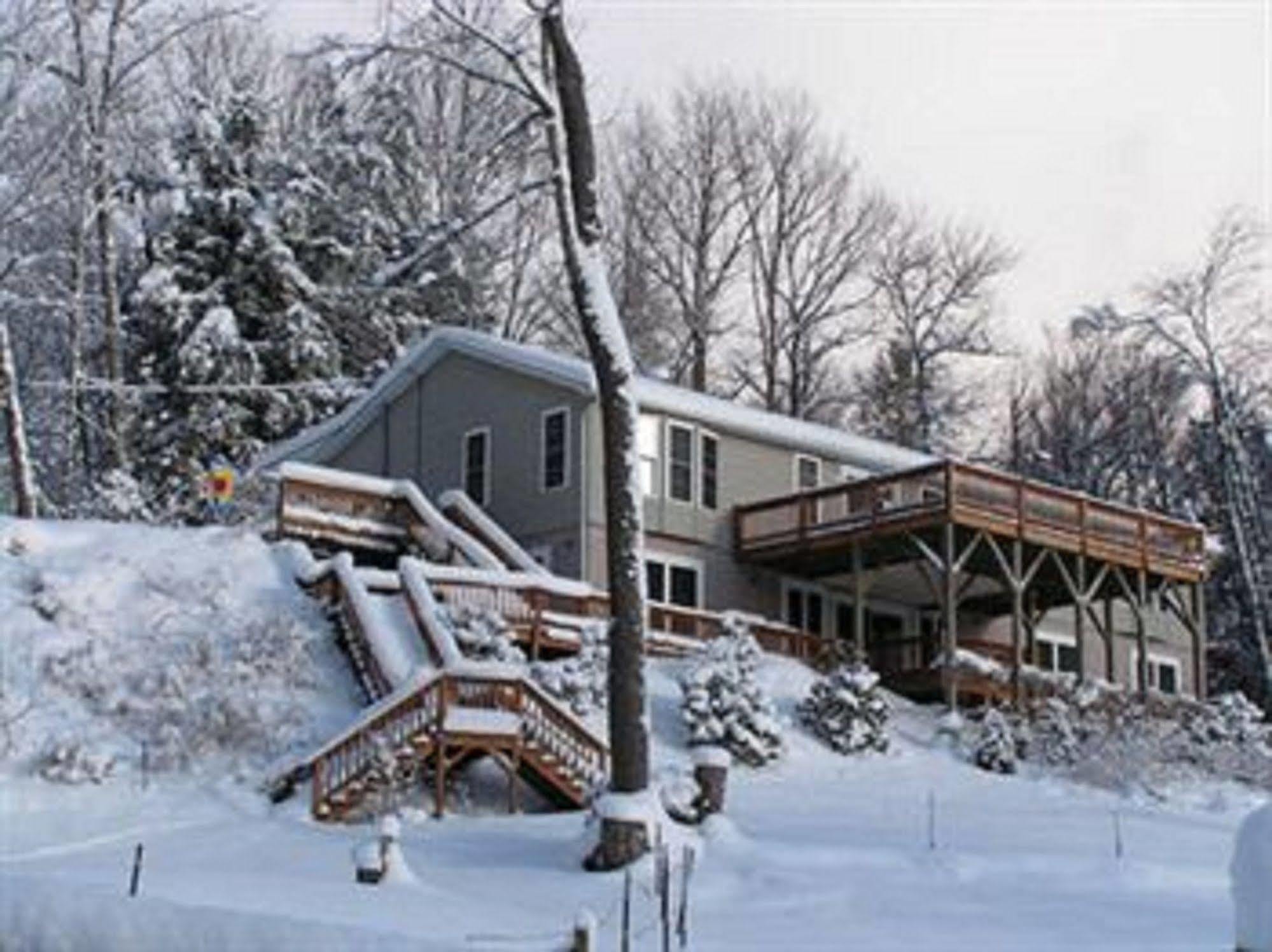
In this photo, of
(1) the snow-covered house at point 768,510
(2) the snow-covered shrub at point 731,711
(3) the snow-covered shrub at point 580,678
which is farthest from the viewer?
(1) the snow-covered house at point 768,510

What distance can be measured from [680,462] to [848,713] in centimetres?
807

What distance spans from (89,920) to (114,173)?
1165 inches

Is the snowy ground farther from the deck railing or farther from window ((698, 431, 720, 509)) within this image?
window ((698, 431, 720, 509))

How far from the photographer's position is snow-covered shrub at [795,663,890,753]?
25.3 m

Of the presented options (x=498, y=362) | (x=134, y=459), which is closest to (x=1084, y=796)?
(x=498, y=362)

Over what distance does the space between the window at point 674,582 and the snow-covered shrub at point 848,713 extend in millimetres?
5887

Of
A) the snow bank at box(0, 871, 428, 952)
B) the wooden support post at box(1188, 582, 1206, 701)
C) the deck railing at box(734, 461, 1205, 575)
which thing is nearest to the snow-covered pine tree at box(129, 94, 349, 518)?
the deck railing at box(734, 461, 1205, 575)

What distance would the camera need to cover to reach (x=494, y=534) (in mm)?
29109

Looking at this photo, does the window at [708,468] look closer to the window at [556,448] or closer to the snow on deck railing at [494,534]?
the window at [556,448]

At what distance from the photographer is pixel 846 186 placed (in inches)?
2215

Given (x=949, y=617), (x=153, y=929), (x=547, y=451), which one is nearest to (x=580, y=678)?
(x=949, y=617)

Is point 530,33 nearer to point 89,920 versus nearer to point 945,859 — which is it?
point 945,859

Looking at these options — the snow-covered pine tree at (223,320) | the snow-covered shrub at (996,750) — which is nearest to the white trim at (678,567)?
the snow-covered shrub at (996,750)

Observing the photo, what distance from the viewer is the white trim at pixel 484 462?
107 ft
